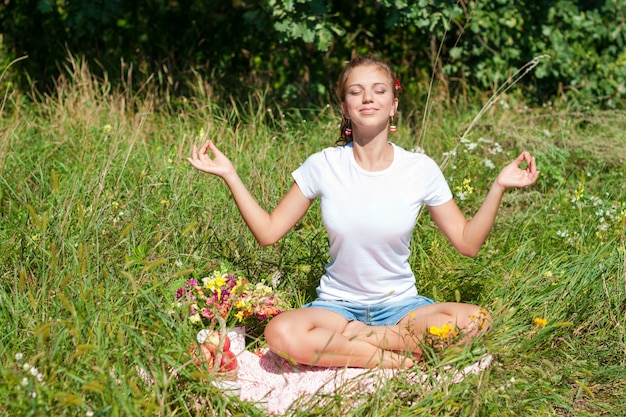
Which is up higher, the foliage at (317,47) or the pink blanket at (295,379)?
the foliage at (317,47)

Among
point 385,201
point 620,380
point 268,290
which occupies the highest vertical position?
point 385,201

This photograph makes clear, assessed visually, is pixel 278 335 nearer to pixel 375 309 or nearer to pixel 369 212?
pixel 375 309

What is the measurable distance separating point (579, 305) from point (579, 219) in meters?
1.04

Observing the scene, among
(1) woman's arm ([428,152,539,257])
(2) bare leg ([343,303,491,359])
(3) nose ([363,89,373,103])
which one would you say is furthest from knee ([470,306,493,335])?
(3) nose ([363,89,373,103])

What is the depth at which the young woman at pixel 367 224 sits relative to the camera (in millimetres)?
2949

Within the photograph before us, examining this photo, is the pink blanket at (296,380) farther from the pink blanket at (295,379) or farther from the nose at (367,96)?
the nose at (367,96)

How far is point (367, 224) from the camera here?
9.93 feet

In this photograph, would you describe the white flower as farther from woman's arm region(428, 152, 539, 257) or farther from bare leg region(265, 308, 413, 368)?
bare leg region(265, 308, 413, 368)

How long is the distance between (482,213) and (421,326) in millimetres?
481

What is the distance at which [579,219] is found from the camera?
165 inches

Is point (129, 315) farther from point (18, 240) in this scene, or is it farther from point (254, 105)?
point (254, 105)

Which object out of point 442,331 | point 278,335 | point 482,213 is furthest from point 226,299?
point 482,213

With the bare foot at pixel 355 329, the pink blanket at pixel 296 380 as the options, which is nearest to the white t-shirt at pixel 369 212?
the bare foot at pixel 355 329

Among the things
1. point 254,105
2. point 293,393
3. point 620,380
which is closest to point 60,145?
point 254,105
